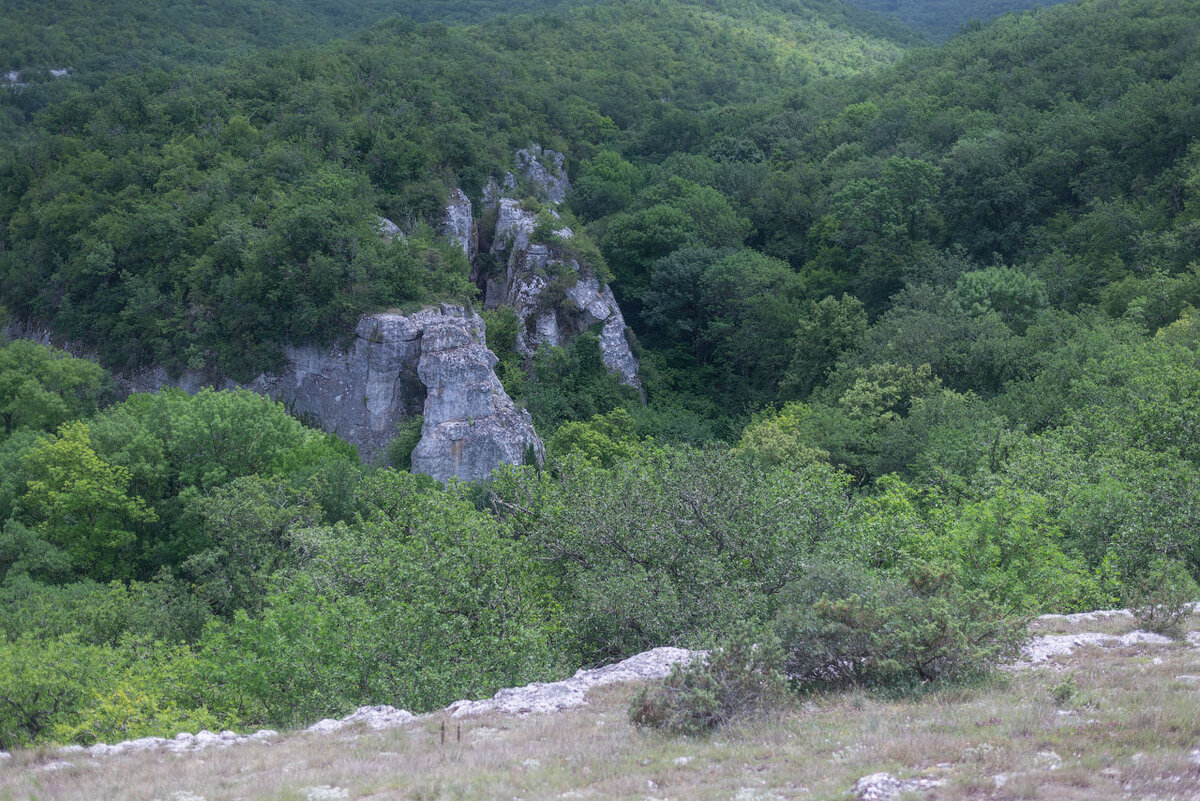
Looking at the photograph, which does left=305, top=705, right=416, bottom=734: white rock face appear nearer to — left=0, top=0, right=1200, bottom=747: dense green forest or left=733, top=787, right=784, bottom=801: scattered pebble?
left=0, top=0, right=1200, bottom=747: dense green forest

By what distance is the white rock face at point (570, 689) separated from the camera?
11.4m

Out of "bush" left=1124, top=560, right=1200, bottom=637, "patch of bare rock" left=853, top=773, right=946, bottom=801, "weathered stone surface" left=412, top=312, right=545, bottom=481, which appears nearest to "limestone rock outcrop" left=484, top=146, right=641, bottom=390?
"weathered stone surface" left=412, top=312, right=545, bottom=481

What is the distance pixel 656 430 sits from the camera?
41.9 meters

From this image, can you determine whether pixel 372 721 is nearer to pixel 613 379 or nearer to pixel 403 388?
pixel 403 388

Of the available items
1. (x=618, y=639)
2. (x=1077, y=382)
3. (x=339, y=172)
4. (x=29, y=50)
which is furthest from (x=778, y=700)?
(x=29, y=50)

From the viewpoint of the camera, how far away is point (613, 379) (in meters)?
46.0

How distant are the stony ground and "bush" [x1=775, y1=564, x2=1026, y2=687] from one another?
0.43 m

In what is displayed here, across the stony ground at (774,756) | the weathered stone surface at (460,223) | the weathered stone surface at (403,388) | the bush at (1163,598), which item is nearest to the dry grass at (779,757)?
the stony ground at (774,756)

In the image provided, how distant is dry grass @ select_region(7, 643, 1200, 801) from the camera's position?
7.88 meters

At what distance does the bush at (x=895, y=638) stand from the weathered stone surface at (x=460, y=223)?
1459 inches

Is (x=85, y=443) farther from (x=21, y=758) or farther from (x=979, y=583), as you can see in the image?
(x=979, y=583)

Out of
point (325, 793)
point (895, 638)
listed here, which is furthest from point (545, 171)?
point (325, 793)

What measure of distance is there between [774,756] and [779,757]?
58mm

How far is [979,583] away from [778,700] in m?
6.05
